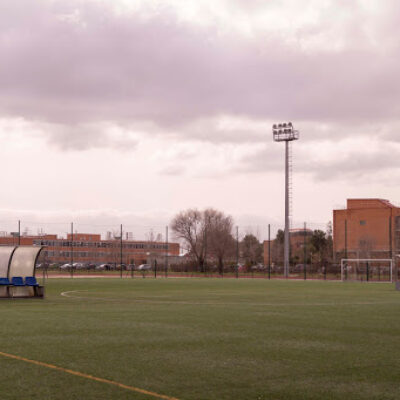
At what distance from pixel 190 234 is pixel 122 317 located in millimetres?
99399

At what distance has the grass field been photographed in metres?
9.02

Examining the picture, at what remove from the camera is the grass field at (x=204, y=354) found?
902 centimetres

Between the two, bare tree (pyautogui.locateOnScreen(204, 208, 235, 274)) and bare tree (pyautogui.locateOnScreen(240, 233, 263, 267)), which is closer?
bare tree (pyautogui.locateOnScreen(204, 208, 235, 274))

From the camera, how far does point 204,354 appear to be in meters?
12.1

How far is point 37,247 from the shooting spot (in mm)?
29734

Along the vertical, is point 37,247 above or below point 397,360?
above

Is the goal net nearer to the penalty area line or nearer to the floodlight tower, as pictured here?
the floodlight tower

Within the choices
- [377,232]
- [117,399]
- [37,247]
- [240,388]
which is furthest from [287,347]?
[377,232]

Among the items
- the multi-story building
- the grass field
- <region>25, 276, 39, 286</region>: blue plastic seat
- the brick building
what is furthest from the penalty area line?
the multi-story building

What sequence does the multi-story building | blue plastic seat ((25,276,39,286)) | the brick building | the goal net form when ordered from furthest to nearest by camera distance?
the multi-story building
the brick building
the goal net
blue plastic seat ((25,276,39,286))

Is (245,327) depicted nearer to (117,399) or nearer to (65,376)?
(65,376)

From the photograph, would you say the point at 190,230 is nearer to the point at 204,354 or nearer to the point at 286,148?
the point at 286,148

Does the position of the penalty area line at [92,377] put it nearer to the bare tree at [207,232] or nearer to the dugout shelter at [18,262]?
the dugout shelter at [18,262]

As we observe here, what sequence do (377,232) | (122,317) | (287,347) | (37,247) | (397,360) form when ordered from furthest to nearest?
(377,232) → (37,247) → (122,317) → (287,347) → (397,360)
